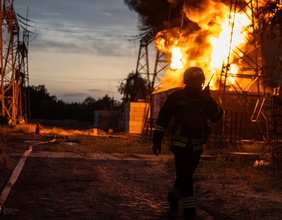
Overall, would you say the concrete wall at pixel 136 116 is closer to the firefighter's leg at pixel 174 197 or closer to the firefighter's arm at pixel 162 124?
the firefighter's leg at pixel 174 197

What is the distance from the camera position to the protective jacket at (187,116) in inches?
234

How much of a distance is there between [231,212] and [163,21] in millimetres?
32443

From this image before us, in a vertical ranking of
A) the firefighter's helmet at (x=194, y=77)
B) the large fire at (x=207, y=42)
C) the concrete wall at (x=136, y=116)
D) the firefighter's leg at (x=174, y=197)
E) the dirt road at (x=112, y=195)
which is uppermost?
the large fire at (x=207, y=42)

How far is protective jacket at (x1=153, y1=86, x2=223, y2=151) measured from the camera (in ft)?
19.5

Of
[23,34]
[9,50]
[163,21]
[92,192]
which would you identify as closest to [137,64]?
[163,21]

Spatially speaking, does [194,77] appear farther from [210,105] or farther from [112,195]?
[112,195]

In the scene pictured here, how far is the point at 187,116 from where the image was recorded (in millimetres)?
5965

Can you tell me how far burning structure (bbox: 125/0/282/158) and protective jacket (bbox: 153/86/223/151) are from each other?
1035 centimetres

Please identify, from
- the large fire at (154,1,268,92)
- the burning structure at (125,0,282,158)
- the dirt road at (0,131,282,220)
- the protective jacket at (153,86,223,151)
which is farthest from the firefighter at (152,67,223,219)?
the large fire at (154,1,268,92)

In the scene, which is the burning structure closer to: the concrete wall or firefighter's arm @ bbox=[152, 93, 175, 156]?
the concrete wall

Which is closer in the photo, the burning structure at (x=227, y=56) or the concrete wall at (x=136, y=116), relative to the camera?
the burning structure at (x=227, y=56)

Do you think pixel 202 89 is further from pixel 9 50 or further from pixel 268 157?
pixel 9 50

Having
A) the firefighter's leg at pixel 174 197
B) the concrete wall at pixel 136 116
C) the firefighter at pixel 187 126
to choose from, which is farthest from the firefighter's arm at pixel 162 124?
the concrete wall at pixel 136 116

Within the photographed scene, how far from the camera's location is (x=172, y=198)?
623 cm
